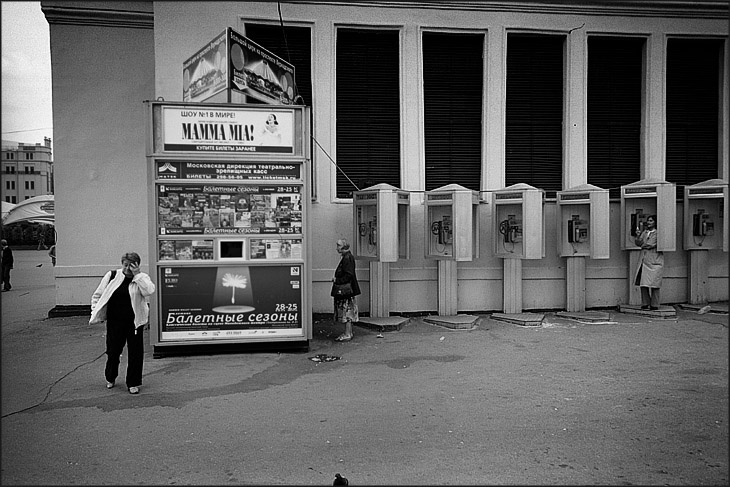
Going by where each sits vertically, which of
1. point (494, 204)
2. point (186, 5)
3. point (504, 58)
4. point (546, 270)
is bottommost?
point (546, 270)

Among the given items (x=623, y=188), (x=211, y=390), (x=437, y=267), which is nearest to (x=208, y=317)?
(x=211, y=390)

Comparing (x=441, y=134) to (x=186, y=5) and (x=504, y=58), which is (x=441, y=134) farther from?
(x=186, y=5)

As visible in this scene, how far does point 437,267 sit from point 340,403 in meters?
5.82

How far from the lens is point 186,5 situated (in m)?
11.1

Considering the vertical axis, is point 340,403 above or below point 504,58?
below

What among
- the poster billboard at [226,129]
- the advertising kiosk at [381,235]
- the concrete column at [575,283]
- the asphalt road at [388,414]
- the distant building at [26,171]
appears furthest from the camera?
the concrete column at [575,283]

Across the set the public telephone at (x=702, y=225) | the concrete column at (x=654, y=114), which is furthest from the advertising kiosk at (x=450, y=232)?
the public telephone at (x=702, y=225)

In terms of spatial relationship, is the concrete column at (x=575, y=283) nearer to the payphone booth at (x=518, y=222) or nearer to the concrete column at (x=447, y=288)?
the payphone booth at (x=518, y=222)

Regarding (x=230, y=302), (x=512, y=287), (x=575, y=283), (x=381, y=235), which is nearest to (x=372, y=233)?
(x=381, y=235)

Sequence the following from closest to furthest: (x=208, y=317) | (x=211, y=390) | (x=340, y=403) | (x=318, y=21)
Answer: (x=340, y=403)
(x=211, y=390)
(x=208, y=317)
(x=318, y=21)

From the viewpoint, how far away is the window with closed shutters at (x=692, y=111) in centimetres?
1208

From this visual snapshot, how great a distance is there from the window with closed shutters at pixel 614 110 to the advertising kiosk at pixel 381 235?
4.31m

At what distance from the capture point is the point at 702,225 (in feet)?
38.5

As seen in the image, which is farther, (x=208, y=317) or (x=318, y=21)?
(x=318, y=21)
